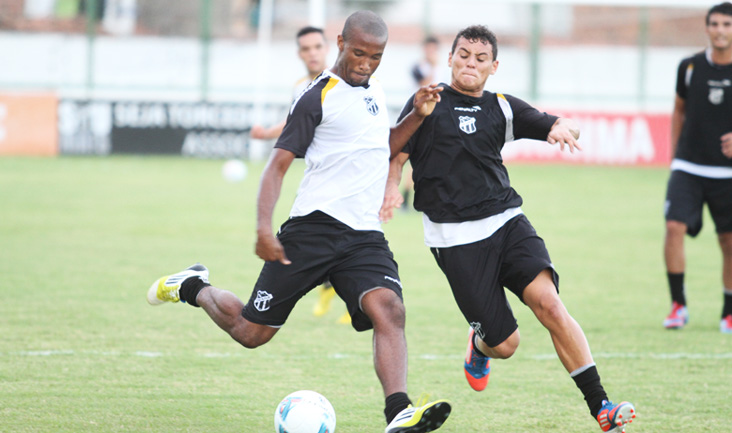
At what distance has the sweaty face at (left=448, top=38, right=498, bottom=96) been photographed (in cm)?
518

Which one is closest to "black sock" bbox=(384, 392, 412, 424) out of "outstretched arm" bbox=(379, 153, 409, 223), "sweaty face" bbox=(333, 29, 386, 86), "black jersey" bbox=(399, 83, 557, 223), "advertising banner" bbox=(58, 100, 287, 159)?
"outstretched arm" bbox=(379, 153, 409, 223)

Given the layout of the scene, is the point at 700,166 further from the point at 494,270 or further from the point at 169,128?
the point at 169,128

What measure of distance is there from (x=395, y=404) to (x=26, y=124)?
19.6 metres

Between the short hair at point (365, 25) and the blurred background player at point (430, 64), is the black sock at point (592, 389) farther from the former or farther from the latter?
the blurred background player at point (430, 64)

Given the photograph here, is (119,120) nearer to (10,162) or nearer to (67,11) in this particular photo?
(10,162)

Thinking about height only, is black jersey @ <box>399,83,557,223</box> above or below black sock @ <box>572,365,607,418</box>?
above

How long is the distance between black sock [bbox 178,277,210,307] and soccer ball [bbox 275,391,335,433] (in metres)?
1.20

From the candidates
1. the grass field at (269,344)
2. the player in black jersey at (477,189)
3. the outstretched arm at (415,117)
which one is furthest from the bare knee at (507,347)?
the outstretched arm at (415,117)

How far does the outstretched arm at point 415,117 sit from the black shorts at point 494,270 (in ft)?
2.08

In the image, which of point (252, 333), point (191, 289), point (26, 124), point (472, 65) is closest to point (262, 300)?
point (252, 333)

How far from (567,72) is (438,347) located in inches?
846

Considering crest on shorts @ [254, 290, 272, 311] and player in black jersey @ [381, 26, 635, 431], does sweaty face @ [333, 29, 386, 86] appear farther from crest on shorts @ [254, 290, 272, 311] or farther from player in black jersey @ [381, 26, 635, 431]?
crest on shorts @ [254, 290, 272, 311]

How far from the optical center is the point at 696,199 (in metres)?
7.55

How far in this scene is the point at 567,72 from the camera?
27188 mm
